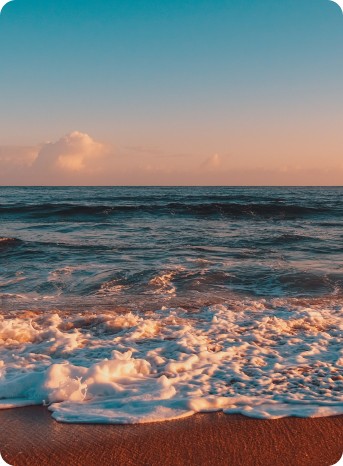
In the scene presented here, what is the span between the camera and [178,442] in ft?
7.53

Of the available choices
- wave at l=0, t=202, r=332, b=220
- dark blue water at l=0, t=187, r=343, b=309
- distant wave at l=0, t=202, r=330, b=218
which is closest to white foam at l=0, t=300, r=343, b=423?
dark blue water at l=0, t=187, r=343, b=309

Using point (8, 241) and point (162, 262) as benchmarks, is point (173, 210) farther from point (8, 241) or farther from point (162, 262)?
point (162, 262)

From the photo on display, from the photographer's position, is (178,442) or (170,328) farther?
(170,328)

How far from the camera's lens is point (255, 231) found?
13.5 m

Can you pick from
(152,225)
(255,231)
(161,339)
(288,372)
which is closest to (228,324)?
(161,339)

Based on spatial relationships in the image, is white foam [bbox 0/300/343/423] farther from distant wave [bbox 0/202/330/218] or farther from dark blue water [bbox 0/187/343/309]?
distant wave [bbox 0/202/330/218]

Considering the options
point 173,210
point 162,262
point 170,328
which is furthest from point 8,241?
point 173,210

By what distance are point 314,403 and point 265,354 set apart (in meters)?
0.91

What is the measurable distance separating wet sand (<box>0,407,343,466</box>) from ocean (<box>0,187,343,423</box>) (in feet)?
0.32

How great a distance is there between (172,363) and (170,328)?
39.7 inches

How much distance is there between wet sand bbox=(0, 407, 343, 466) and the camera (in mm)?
2152

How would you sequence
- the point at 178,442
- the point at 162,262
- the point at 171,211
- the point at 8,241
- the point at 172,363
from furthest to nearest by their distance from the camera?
the point at 171,211 → the point at 8,241 → the point at 162,262 → the point at 172,363 → the point at 178,442

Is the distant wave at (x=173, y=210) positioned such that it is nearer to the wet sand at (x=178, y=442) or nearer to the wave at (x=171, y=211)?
the wave at (x=171, y=211)

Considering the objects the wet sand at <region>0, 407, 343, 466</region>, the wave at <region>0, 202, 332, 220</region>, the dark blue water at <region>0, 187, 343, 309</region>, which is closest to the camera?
the wet sand at <region>0, 407, 343, 466</region>
